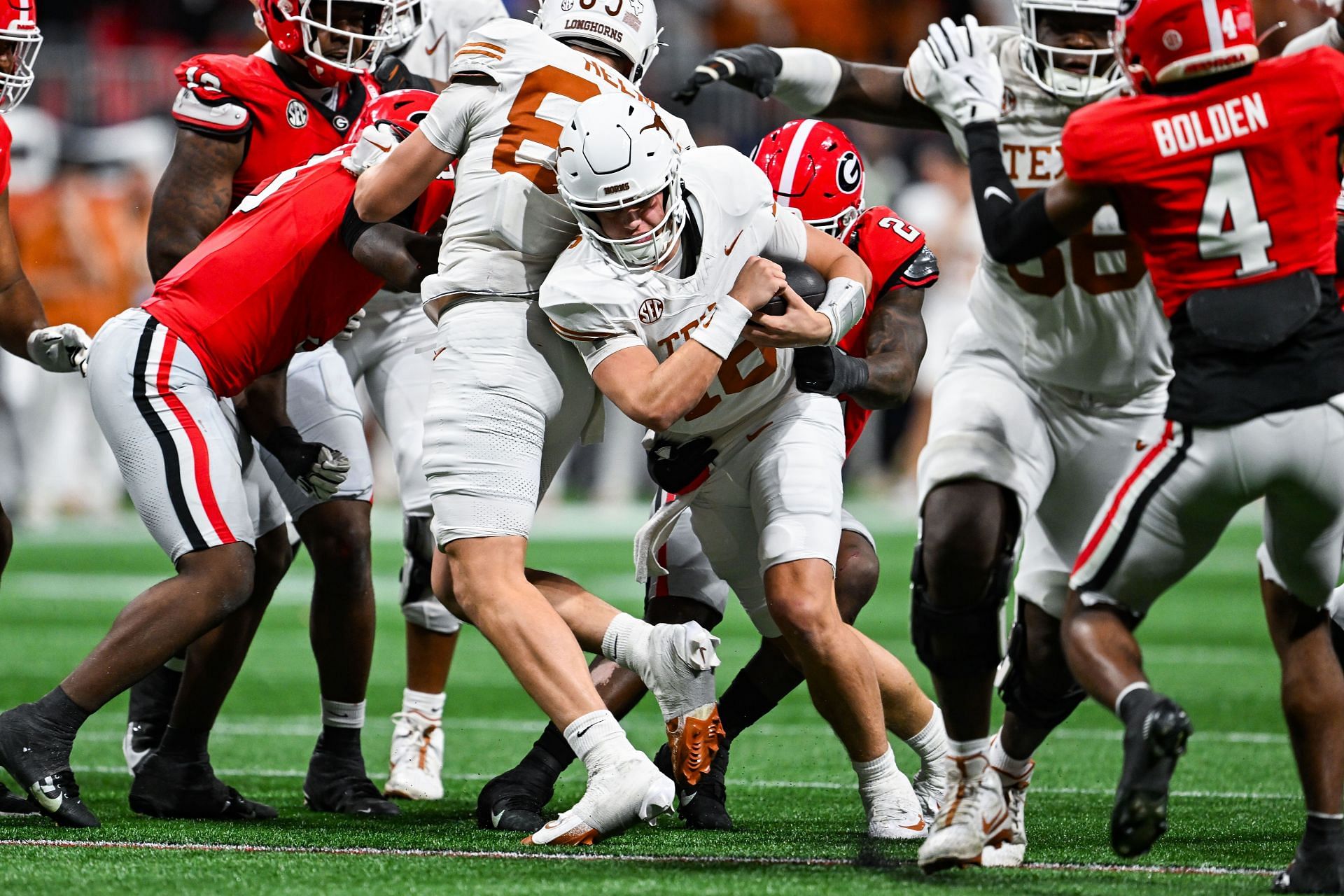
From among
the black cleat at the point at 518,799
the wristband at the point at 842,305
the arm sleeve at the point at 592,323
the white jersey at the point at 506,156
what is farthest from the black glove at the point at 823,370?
the black cleat at the point at 518,799

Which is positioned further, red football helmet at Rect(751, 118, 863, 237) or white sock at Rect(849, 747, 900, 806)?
red football helmet at Rect(751, 118, 863, 237)

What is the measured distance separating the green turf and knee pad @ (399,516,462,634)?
19.9 inches

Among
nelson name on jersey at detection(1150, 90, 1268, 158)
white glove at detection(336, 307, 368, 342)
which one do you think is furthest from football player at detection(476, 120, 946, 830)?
white glove at detection(336, 307, 368, 342)

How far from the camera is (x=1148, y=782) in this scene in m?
3.42

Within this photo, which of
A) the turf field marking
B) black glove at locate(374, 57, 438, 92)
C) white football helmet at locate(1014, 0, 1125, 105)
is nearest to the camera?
the turf field marking

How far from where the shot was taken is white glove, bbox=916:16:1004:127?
414 centimetres

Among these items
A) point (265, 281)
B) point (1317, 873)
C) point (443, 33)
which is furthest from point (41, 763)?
point (443, 33)

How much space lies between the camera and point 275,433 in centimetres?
502

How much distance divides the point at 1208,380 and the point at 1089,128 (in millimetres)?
559

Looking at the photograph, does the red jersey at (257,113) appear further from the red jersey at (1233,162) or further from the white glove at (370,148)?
the red jersey at (1233,162)

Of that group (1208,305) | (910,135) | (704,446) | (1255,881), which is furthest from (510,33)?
(910,135)

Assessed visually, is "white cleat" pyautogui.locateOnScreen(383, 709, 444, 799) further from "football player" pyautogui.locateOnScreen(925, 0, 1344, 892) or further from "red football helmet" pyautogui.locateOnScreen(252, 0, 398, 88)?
"football player" pyautogui.locateOnScreen(925, 0, 1344, 892)

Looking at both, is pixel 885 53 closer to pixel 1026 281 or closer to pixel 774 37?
pixel 774 37

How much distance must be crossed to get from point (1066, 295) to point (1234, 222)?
80cm
